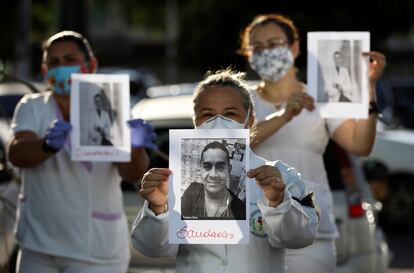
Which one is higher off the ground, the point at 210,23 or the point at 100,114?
the point at 210,23

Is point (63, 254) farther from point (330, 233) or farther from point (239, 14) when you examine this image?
point (239, 14)

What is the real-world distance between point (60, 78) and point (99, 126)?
0.30 m

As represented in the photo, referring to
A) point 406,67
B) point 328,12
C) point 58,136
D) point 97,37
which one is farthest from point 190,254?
point 97,37

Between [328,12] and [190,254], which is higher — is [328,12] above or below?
above

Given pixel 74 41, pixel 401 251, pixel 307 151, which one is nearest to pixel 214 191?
pixel 307 151

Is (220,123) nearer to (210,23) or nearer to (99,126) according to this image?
(99,126)

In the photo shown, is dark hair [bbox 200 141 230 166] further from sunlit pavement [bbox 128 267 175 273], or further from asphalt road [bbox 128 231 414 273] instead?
asphalt road [bbox 128 231 414 273]

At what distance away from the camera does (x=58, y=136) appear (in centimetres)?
559

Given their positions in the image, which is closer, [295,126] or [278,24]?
[295,126]

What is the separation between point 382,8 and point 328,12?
4.08 feet

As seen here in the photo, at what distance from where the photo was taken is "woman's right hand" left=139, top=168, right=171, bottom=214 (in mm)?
3977

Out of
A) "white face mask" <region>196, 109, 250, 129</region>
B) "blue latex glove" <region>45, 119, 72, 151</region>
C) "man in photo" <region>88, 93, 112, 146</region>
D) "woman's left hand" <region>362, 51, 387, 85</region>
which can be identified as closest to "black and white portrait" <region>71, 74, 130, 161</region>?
"man in photo" <region>88, 93, 112, 146</region>

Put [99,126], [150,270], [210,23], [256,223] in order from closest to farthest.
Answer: [256,223] → [99,126] → [150,270] → [210,23]

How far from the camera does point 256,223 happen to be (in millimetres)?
4160
